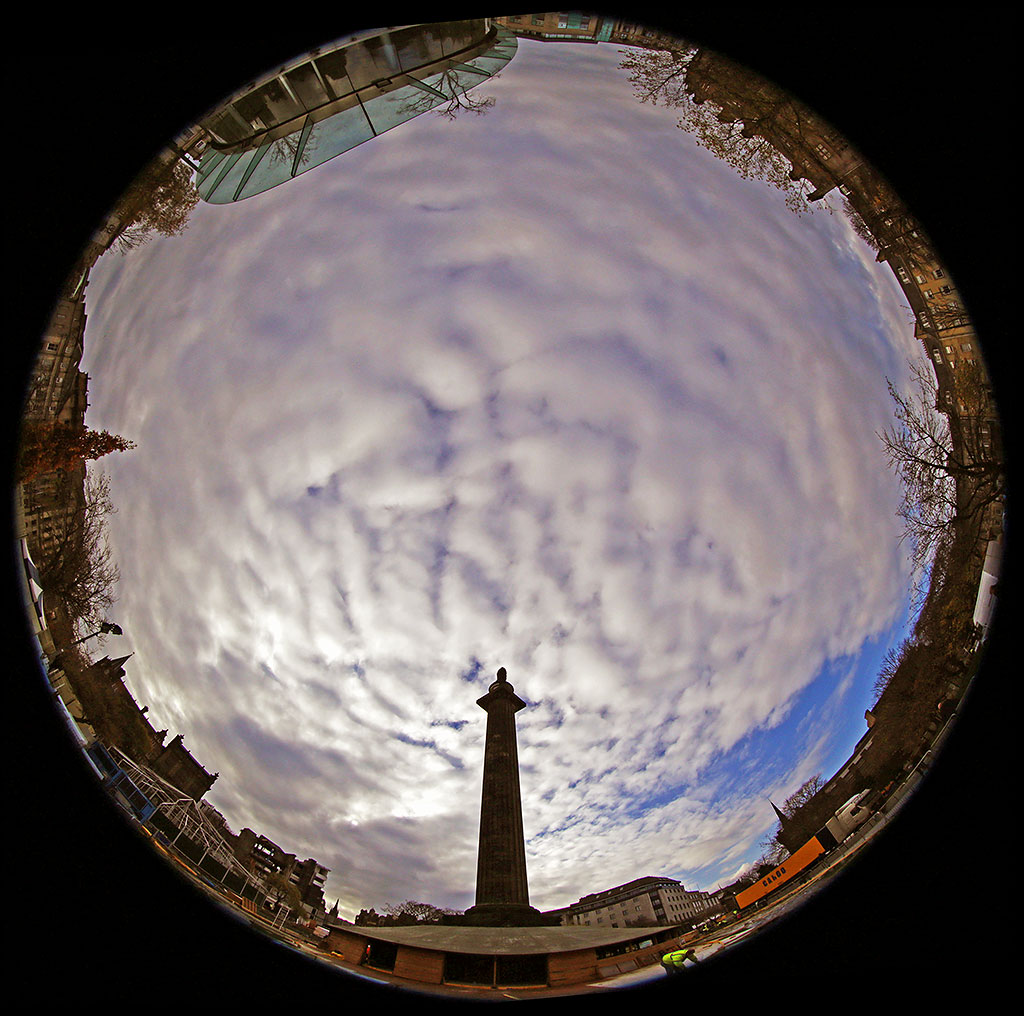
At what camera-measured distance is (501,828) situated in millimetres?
4551

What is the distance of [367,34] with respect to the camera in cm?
421

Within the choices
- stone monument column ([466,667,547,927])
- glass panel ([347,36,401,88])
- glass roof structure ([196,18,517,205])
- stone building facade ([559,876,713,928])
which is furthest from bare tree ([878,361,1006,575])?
glass panel ([347,36,401,88])

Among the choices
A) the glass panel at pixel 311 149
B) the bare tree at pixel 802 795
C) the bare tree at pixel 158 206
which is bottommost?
the bare tree at pixel 802 795

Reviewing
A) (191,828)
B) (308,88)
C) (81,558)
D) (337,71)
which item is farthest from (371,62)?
(191,828)

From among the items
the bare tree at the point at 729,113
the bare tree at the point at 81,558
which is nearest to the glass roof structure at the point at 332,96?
the bare tree at the point at 729,113

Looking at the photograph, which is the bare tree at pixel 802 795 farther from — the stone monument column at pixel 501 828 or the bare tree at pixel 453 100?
the bare tree at pixel 453 100

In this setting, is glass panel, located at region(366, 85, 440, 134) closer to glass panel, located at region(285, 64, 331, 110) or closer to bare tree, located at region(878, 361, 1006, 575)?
glass panel, located at region(285, 64, 331, 110)

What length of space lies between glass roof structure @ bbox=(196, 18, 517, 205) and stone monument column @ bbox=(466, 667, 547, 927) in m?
4.53

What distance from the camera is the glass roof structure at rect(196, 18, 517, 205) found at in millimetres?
4141

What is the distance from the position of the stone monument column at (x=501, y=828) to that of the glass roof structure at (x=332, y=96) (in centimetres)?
453

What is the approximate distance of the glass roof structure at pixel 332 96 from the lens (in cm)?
414

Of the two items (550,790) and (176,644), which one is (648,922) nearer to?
(550,790)

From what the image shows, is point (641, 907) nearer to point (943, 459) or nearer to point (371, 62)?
point (943, 459)

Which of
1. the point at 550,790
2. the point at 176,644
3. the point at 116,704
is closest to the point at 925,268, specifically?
the point at 550,790
